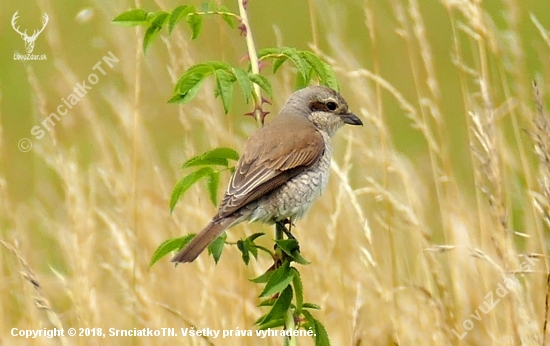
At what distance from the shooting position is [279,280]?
90.1 inches

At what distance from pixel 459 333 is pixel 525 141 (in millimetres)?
1375

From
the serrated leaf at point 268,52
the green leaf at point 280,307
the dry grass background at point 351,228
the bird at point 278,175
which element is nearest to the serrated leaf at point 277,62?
the serrated leaf at point 268,52

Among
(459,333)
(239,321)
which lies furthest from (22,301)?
(459,333)

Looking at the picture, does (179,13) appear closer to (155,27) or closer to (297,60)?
(155,27)

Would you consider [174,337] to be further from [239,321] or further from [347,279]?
[347,279]

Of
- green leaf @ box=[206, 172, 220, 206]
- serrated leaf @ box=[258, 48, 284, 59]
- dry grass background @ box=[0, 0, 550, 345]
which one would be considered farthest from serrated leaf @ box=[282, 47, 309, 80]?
dry grass background @ box=[0, 0, 550, 345]

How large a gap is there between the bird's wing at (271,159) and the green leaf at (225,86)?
677 millimetres

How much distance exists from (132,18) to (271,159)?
0.89m

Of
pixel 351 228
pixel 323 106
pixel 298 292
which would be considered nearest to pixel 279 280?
pixel 298 292

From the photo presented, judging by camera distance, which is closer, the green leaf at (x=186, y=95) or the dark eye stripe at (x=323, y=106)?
the green leaf at (x=186, y=95)

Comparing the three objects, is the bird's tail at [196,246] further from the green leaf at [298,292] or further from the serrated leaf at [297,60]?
the serrated leaf at [297,60]

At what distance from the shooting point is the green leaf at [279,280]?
87.7 inches

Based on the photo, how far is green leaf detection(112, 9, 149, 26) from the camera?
239 centimetres

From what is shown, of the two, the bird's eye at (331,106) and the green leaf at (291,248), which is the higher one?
the bird's eye at (331,106)
